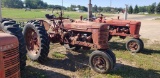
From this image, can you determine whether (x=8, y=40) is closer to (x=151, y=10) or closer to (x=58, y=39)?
(x=58, y=39)

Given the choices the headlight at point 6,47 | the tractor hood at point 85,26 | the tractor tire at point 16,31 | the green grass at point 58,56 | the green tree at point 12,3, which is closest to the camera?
the headlight at point 6,47

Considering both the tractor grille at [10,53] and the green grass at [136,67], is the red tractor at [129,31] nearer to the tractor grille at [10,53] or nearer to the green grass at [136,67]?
the green grass at [136,67]

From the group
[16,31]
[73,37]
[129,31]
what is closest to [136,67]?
[73,37]

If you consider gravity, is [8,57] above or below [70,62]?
above

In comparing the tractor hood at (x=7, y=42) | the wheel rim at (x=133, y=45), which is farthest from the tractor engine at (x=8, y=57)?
the wheel rim at (x=133, y=45)

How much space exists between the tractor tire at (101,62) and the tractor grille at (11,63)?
3.07 meters

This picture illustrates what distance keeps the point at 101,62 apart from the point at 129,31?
14.6ft

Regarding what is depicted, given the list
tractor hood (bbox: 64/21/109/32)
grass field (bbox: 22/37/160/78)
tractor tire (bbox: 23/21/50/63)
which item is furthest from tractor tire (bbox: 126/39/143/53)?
tractor tire (bbox: 23/21/50/63)

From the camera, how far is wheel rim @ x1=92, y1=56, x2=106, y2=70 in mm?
6844

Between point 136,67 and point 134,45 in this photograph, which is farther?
point 134,45

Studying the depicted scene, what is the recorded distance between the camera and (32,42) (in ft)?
26.8

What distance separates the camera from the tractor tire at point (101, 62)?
6.65 m

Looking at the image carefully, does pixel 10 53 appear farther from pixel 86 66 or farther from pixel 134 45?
pixel 134 45

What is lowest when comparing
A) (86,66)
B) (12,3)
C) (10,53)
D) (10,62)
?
(86,66)
